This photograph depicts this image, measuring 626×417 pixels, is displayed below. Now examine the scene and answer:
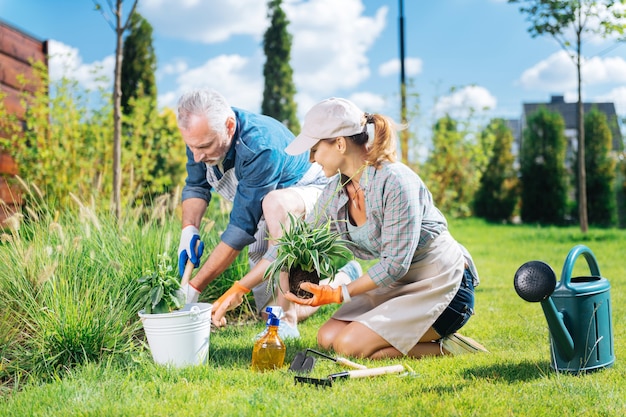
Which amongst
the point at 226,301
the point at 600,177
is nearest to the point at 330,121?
the point at 226,301

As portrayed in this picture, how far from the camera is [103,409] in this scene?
2.32m

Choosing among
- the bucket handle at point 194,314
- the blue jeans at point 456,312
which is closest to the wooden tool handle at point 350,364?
the blue jeans at point 456,312

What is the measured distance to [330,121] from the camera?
2986 millimetres

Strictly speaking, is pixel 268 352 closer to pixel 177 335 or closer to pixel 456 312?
pixel 177 335

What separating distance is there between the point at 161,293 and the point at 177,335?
0.66ft

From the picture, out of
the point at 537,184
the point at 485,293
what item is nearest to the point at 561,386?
the point at 485,293

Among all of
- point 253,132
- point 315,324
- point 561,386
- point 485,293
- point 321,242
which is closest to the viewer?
point 561,386

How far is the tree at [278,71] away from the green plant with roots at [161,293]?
14893 millimetres

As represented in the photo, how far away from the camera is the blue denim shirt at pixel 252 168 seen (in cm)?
342

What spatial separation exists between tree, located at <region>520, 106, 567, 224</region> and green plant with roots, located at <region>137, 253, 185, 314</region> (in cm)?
1266

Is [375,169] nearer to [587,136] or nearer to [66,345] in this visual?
[66,345]

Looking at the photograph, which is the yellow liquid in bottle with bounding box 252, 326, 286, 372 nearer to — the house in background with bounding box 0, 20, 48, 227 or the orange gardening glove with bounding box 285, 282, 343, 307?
the orange gardening glove with bounding box 285, 282, 343, 307

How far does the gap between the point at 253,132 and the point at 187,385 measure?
153 centimetres

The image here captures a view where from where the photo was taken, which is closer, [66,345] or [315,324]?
[66,345]
